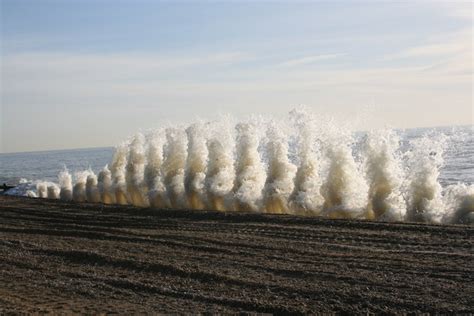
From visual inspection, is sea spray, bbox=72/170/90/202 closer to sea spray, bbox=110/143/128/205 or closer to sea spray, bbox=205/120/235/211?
sea spray, bbox=110/143/128/205

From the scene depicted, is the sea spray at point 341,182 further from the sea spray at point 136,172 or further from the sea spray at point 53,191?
the sea spray at point 53,191

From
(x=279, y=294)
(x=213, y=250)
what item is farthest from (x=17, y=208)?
(x=279, y=294)

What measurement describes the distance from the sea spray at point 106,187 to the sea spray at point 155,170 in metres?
2.80

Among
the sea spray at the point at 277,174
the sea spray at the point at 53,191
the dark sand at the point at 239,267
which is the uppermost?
the sea spray at the point at 277,174

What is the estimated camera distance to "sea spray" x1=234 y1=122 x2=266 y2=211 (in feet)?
69.4

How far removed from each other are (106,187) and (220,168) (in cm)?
831

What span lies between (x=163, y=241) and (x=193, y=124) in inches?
515

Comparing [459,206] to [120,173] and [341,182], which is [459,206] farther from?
[120,173]

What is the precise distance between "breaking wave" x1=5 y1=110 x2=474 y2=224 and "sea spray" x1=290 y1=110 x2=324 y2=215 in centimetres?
3

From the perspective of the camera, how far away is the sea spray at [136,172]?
2738 cm

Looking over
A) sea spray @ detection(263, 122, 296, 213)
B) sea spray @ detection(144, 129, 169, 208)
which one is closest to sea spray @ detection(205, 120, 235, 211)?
sea spray @ detection(263, 122, 296, 213)

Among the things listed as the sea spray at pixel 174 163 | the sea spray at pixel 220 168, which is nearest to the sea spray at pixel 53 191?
the sea spray at pixel 174 163

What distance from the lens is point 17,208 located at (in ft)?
73.6

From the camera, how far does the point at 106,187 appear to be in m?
29.6
